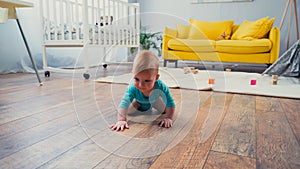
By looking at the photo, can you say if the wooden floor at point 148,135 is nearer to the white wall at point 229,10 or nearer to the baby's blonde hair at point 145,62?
the baby's blonde hair at point 145,62

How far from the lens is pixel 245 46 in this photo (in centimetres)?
245

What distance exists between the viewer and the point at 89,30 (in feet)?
6.47

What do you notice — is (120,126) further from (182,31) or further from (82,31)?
(182,31)

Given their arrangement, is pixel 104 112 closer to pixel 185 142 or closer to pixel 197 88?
pixel 185 142

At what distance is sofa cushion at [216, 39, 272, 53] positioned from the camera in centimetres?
239

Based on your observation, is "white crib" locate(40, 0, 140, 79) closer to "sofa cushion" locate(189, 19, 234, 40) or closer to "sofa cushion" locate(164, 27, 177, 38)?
"sofa cushion" locate(164, 27, 177, 38)

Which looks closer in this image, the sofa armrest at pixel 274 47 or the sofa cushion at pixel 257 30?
the sofa armrest at pixel 274 47

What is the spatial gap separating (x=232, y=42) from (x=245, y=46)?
0.14 m

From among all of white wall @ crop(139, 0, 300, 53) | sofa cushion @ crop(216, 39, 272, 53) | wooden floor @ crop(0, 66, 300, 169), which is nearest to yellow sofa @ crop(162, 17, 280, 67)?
sofa cushion @ crop(216, 39, 272, 53)

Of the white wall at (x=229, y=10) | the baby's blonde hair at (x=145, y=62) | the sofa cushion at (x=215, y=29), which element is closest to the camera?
the baby's blonde hair at (x=145, y=62)

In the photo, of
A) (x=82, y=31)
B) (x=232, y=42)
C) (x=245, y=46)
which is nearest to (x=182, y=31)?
(x=232, y=42)

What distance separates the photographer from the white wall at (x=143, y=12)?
2146 mm

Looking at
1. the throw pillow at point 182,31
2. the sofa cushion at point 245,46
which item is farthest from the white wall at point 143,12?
the sofa cushion at point 245,46

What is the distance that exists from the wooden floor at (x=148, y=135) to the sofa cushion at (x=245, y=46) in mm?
1419
